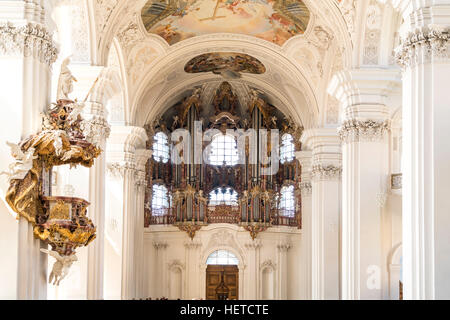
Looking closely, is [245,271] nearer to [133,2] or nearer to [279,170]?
[279,170]

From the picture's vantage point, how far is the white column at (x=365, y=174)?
710 inches

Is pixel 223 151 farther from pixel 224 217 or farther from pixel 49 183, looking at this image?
pixel 49 183

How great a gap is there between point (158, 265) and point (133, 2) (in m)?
13.6

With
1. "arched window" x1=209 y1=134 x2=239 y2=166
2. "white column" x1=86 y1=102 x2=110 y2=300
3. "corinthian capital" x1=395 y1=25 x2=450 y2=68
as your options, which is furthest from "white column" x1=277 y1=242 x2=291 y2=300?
"corinthian capital" x1=395 y1=25 x2=450 y2=68

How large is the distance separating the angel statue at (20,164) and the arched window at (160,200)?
1898 centimetres

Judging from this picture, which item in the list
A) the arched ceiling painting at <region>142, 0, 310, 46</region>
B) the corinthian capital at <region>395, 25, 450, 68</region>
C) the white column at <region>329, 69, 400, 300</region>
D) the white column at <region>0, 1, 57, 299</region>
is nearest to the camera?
the white column at <region>0, 1, 57, 299</region>

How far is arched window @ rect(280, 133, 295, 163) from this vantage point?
3048 cm

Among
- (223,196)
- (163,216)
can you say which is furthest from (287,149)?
(163,216)

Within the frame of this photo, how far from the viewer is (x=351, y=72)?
59.6ft

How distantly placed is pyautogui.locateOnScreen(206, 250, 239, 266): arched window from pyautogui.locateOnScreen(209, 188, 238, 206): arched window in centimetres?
194

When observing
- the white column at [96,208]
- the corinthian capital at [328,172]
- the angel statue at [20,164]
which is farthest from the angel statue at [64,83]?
the corinthian capital at [328,172]

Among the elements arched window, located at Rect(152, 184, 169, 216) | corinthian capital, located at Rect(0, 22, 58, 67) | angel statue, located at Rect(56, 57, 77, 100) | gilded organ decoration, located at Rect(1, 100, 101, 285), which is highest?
corinthian capital, located at Rect(0, 22, 58, 67)

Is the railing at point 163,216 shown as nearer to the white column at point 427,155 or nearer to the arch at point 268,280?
the arch at point 268,280

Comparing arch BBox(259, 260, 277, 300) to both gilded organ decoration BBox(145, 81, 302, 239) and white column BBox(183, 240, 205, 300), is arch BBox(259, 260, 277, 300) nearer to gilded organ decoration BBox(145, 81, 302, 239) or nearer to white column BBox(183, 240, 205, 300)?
gilded organ decoration BBox(145, 81, 302, 239)
